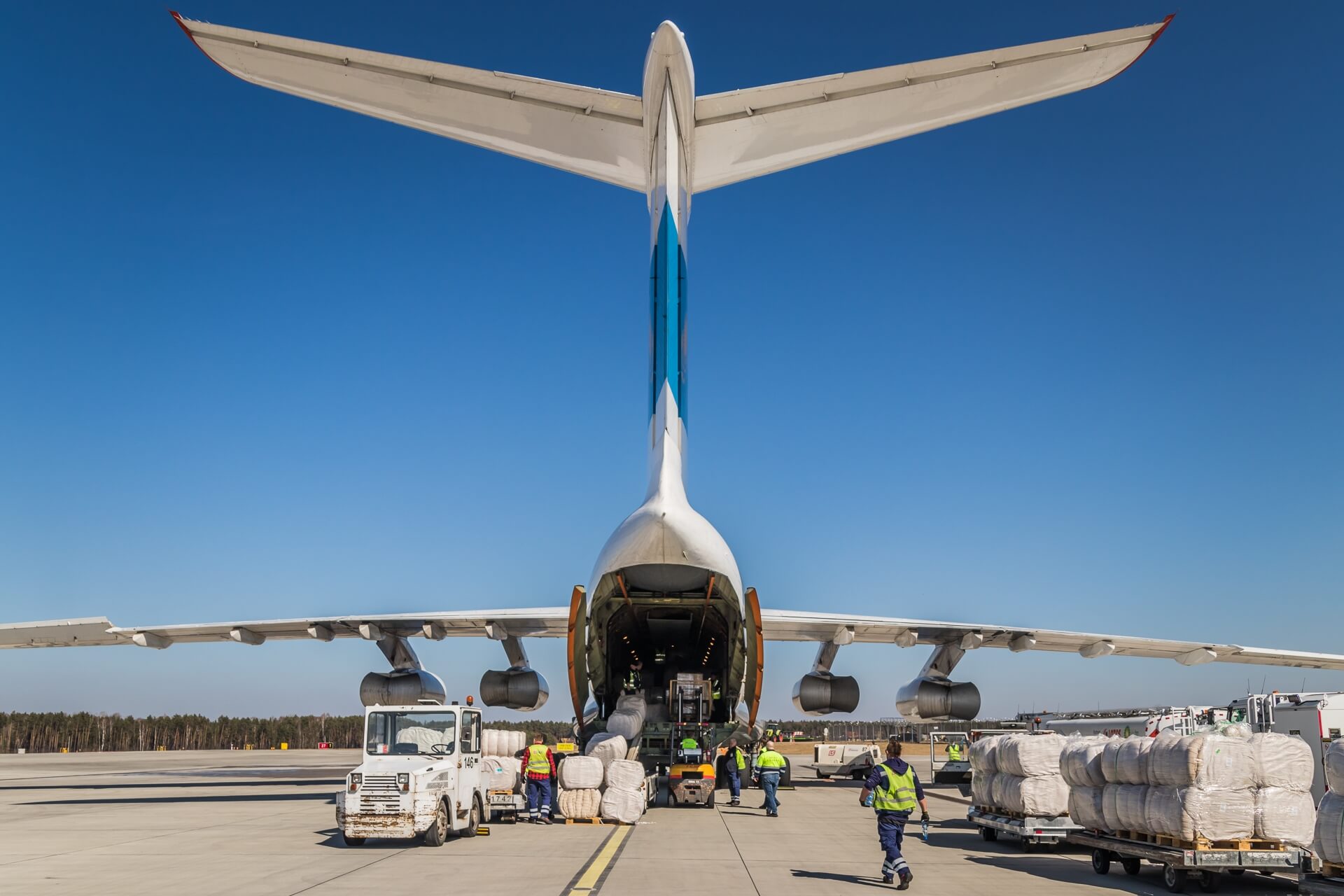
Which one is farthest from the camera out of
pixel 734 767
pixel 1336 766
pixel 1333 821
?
pixel 734 767

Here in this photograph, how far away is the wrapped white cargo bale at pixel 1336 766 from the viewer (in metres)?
8.34

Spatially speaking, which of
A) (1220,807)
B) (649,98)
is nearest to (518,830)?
(1220,807)

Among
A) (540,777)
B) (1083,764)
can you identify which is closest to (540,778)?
(540,777)

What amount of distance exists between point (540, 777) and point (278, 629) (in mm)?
7918

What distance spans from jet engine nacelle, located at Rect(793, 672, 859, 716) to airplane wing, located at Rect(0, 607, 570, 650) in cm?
572

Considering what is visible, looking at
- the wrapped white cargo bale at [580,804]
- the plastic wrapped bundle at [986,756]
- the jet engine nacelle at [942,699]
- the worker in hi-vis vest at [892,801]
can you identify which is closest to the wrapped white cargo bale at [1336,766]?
the worker in hi-vis vest at [892,801]

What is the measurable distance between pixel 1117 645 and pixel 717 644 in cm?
827

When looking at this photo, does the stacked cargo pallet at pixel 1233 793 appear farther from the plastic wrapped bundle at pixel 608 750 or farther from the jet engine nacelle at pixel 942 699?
the jet engine nacelle at pixel 942 699

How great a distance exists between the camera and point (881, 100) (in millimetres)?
12641

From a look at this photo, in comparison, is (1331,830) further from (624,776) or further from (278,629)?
(278,629)

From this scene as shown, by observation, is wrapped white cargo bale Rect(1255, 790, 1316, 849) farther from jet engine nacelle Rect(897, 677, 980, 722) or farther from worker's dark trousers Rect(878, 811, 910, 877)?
jet engine nacelle Rect(897, 677, 980, 722)

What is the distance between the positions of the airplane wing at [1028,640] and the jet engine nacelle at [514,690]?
5083mm

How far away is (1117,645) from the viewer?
22.2m

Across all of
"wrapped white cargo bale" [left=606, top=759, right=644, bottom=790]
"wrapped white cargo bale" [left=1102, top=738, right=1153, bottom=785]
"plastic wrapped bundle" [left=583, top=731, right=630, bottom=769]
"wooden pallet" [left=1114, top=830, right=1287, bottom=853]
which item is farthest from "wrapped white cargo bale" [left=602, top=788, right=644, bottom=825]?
"wooden pallet" [left=1114, top=830, right=1287, bottom=853]
